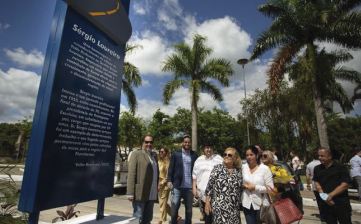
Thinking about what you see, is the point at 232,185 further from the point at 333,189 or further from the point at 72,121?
the point at 72,121

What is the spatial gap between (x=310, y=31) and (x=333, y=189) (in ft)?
34.4

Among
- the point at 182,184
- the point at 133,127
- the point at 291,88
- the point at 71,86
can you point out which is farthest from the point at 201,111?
the point at 71,86

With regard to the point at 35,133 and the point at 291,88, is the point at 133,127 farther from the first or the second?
the point at 35,133

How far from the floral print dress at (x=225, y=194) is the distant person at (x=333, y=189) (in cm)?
158

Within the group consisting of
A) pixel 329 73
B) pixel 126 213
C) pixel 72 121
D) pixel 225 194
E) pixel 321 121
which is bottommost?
pixel 126 213

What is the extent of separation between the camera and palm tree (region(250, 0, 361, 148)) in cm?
1116

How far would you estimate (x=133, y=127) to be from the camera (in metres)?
27.9

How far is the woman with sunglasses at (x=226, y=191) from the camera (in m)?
3.38

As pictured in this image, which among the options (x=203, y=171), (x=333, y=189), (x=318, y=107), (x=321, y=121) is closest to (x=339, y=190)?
(x=333, y=189)

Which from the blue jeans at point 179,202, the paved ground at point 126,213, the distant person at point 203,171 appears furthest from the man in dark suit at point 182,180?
the paved ground at point 126,213

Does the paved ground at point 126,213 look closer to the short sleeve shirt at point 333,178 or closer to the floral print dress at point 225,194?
the short sleeve shirt at point 333,178

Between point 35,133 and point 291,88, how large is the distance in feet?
74.5

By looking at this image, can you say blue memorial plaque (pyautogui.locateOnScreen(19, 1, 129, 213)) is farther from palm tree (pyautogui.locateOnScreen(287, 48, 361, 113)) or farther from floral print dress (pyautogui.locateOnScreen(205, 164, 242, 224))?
palm tree (pyautogui.locateOnScreen(287, 48, 361, 113))

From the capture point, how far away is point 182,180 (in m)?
4.94
